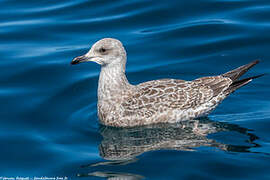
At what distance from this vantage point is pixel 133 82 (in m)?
12.4

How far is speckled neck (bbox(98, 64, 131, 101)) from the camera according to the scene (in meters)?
10.2

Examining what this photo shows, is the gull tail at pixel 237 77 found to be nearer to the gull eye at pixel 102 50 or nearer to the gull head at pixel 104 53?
the gull head at pixel 104 53

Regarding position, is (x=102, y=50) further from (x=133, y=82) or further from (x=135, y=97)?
(x=133, y=82)

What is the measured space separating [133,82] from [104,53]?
2565 millimetres

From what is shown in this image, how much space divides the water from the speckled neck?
67 centimetres

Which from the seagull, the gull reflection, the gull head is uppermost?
the gull head

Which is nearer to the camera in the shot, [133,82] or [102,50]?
[102,50]

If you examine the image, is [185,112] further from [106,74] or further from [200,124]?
[106,74]

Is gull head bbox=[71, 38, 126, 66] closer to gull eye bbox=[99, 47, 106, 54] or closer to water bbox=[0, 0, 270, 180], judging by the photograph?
gull eye bbox=[99, 47, 106, 54]

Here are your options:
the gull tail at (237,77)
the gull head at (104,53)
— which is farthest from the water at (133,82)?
the gull head at (104,53)

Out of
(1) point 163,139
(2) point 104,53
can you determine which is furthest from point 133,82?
(1) point 163,139

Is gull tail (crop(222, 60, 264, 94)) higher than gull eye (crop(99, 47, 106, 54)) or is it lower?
lower

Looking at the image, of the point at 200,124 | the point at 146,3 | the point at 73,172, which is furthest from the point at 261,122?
the point at 146,3

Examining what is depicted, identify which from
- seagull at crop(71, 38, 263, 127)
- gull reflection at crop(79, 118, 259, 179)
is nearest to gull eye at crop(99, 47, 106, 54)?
seagull at crop(71, 38, 263, 127)
